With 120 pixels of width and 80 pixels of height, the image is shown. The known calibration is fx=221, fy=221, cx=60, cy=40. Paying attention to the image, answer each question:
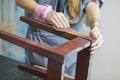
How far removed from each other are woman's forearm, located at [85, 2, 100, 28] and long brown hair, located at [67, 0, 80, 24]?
5 centimetres

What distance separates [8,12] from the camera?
5.41 feet

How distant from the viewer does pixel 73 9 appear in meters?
0.96

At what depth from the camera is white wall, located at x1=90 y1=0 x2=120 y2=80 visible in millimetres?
1606

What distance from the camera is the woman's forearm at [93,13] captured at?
34.9 inches

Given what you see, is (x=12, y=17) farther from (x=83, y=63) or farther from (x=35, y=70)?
(x=83, y=63)

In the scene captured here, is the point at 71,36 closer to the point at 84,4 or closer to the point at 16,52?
the point at 84,4

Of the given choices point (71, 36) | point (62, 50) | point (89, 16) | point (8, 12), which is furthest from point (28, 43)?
point (8, 12)

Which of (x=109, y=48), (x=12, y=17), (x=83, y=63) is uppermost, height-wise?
(x=12, y=17)

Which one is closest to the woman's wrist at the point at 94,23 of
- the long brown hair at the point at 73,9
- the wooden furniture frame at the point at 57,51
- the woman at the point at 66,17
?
the woman at the point at 66,17

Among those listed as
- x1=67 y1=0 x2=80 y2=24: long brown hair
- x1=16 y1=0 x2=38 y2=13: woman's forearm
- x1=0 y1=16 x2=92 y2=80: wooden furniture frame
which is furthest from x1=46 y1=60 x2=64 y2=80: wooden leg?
x1=67 y1=0 x2=80 y2=24: long brown hair

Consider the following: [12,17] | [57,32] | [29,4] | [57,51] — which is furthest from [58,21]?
[12,17]

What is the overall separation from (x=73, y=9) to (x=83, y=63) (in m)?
0.35

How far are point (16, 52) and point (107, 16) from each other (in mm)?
756

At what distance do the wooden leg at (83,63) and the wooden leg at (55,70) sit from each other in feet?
A: 0.63
